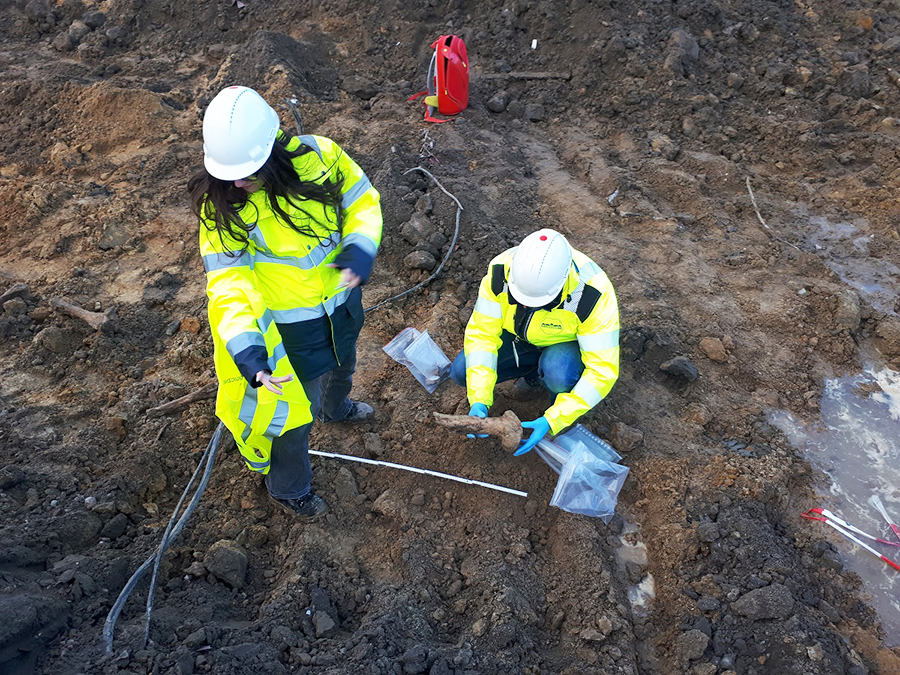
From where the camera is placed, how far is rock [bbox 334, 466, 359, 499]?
330 cm

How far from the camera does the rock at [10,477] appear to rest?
3.08 meters

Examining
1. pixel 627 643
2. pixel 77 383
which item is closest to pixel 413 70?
pixel 77 383

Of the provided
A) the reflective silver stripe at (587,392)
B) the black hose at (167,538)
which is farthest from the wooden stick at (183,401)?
the reflective silver stripe at (587,392)

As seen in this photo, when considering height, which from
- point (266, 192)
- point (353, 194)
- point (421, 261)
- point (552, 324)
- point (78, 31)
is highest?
point (266, 192)

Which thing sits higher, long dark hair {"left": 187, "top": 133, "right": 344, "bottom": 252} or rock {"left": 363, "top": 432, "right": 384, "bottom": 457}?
long dark hair {"left": 187, "top": 133, "right": 344, "bottom": 252}

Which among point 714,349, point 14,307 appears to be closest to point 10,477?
point 14,307

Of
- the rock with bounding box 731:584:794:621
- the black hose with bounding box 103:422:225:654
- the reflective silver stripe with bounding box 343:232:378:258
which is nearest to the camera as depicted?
the black hose with bounding box 103:422:225:654

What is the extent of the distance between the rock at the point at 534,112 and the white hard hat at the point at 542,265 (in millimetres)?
4150

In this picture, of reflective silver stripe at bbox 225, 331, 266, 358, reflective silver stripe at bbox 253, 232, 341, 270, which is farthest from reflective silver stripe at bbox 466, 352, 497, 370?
reflective silver stripe at bbox 225, 331, 266, 358

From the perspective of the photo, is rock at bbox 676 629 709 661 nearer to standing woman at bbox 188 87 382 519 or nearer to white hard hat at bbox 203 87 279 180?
standing woman at bbox 188 87 382 519

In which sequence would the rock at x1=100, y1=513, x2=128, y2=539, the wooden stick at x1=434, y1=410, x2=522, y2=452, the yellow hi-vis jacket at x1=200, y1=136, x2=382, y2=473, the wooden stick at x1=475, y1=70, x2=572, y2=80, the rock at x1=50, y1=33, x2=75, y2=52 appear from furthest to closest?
the rock at x1=50, y1=33, x2=75, y2=52 < the wooden stick at x1=475, y1=70, x2=572, y2=80 < the wooden stick at x1=434, y1=410, x2=522, y2=452 < the rock at x1=100, y1=513, x2=128, y2=539 < the yellow hi-vis jacket at x1=200, y1=136, x2=382, y2=473

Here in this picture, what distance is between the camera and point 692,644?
2699 millimetres

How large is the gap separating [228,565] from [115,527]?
24.6 inches

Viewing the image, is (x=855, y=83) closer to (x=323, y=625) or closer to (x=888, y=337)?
(x=888, y=337)
